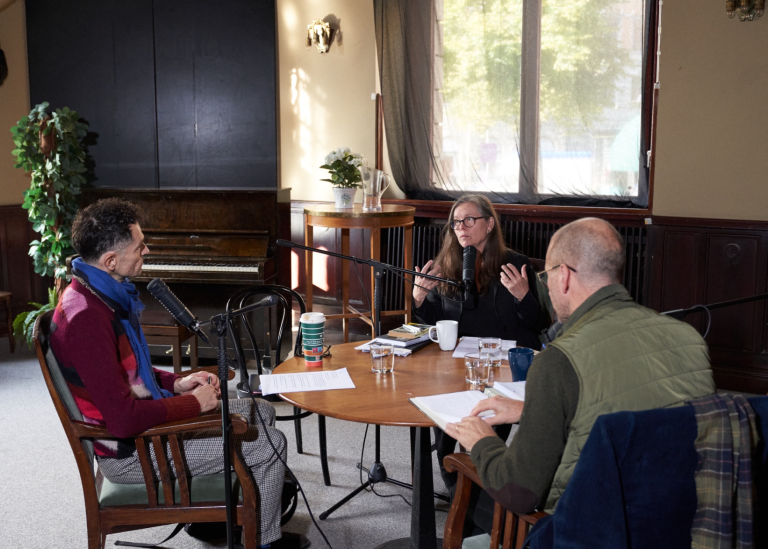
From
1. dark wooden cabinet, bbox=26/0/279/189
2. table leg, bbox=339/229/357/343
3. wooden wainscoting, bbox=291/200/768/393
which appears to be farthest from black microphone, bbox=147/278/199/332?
dark wooden cabinet, bbox=26/0/279/189

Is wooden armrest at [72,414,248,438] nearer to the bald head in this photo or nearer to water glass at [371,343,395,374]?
water glass at [371,343,395,374]

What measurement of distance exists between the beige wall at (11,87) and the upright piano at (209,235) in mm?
1323

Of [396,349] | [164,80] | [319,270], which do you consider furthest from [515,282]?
[164,80]

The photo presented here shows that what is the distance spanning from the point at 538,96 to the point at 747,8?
138 cm

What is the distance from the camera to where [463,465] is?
1.69 metres

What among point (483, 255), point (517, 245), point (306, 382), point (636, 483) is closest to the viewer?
point (636, 483)

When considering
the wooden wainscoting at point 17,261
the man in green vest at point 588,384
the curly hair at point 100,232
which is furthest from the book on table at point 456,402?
the wooden wainscoting at point 17,261

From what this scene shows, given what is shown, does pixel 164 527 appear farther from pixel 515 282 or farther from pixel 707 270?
pixel 707 270

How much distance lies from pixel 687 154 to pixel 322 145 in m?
2.87

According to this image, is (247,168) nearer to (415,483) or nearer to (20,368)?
(20,368)

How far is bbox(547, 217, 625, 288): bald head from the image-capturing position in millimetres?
1554

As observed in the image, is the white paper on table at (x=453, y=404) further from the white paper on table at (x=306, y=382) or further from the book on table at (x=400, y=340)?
the book on table at (x=400, y=340)

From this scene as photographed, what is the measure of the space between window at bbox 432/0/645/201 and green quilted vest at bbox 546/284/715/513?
11.2 feet

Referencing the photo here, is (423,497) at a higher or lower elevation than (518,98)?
lower
